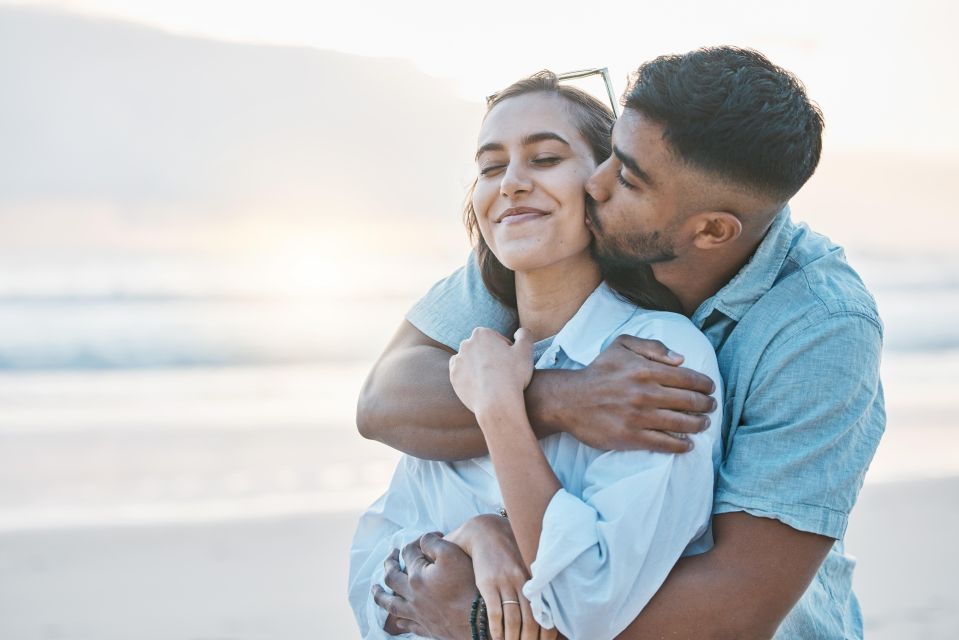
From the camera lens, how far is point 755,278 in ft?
9.02

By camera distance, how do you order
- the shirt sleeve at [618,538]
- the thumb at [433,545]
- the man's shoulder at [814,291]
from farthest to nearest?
1. the thumb at [433,545]
2. the man's shoulder at [814,291]
3. the shirt sleeve at [618,538]

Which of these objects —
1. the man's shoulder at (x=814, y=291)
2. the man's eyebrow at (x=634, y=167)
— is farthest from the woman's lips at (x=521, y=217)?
the man's shoulder at (x=814, y=291)

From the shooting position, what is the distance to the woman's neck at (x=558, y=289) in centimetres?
302

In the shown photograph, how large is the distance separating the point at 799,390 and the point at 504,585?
768mm

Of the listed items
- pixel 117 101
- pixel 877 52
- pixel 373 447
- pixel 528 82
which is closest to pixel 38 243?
pixel 117 101

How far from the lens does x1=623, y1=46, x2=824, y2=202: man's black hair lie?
273 centimetres

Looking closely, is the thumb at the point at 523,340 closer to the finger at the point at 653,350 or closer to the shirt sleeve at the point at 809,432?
the finger at the point at 653,350

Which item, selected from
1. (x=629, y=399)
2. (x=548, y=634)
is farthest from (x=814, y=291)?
(x=548, y=634)

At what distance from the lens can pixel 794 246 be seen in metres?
2.81

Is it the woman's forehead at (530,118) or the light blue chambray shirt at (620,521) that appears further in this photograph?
the woman's forehead at (530,118)

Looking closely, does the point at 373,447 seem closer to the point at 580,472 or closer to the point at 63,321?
the point at 580,472

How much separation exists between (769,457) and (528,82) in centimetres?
123

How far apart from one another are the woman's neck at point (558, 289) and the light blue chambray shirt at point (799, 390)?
0.32m

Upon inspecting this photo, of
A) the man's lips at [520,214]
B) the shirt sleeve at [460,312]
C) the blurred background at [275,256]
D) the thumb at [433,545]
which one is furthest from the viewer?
the blurred background at [275,256]
